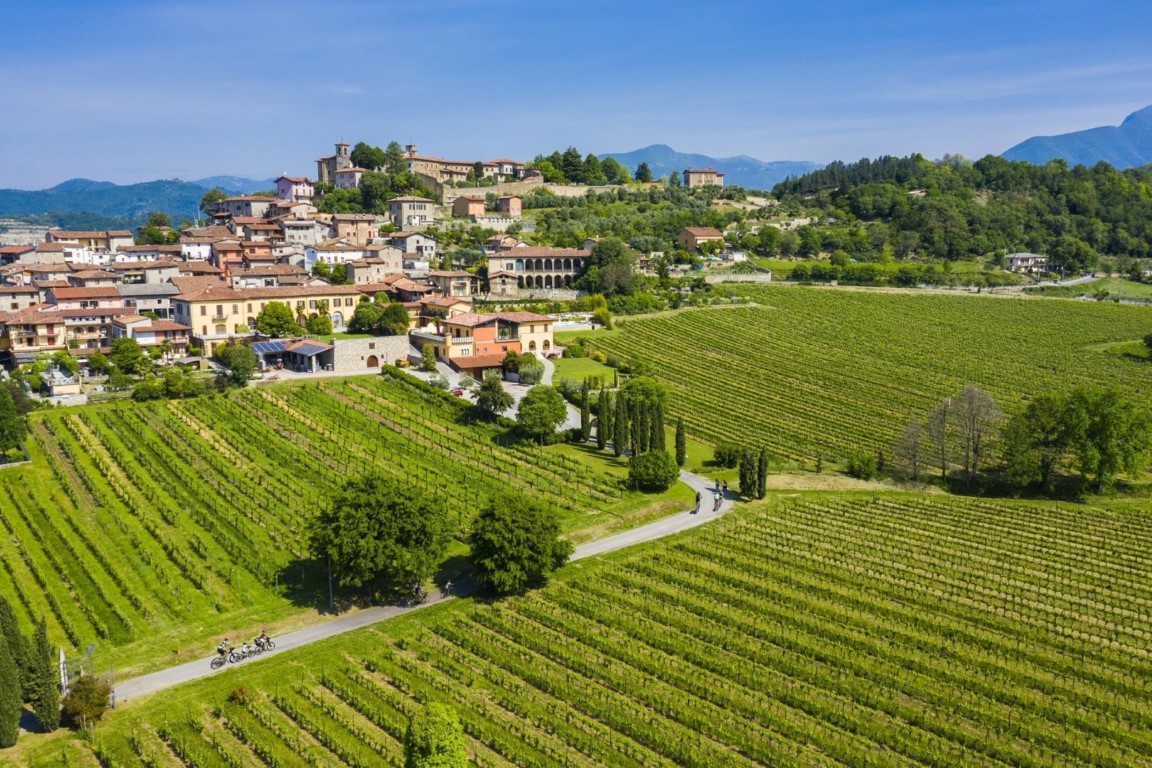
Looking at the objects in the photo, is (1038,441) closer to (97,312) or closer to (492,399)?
(492,399)

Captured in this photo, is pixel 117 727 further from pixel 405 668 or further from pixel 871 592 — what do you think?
pixel 871 592

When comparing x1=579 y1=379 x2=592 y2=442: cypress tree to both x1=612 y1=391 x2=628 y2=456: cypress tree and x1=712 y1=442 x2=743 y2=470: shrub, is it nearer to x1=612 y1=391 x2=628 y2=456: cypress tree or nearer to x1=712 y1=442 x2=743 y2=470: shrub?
x1=612 y1=391 x2=628 y2=456: cypress tree

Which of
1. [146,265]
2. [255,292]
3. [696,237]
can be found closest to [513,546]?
[255,292]

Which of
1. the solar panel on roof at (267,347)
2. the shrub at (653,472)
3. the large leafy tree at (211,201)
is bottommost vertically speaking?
the shrub at (653,472)

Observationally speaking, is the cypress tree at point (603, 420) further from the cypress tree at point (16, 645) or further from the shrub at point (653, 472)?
the cypress tree at point (16, 645)

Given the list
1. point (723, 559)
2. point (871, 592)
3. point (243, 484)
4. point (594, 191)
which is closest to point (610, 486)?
point (723, 559)

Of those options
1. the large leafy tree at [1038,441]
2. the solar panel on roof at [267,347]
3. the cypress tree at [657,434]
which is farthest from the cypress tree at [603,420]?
the solar panel on roof at [267,347]
